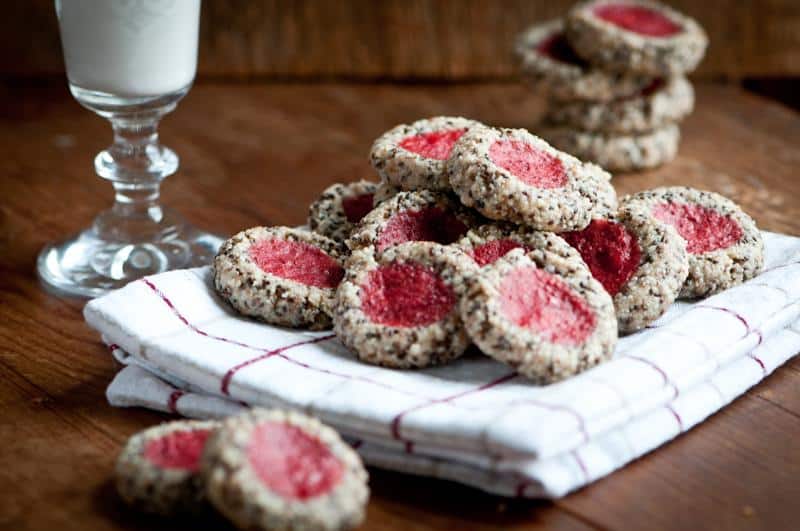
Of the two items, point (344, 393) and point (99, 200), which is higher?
point (344, 393)

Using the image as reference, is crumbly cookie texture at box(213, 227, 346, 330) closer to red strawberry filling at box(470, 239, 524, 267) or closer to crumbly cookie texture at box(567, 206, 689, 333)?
red strawberry filling at box(470, 239, 524, 267)

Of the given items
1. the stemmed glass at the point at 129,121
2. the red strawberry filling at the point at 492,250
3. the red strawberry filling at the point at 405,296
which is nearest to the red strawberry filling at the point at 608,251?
the red strawberry filling at the point at 492,250

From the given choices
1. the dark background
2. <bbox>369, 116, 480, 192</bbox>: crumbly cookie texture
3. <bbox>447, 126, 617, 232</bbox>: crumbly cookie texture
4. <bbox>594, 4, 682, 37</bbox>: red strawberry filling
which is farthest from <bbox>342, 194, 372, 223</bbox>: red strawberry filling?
the dark background

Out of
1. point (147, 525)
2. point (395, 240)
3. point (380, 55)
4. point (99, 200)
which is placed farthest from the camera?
point (380, 55)

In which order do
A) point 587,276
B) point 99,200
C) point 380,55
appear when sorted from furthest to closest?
point 380,55, point 99,200, point 587,276

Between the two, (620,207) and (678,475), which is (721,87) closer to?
(620,207)

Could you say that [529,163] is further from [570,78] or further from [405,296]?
[570,78]

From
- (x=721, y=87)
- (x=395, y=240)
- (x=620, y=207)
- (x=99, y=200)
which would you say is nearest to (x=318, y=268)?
(x=395, y=240)
